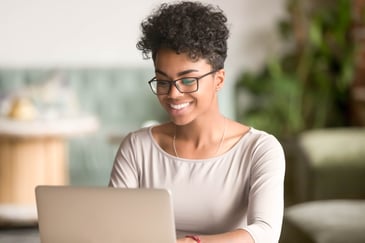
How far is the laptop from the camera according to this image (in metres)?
1.38

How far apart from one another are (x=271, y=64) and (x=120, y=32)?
106 cm

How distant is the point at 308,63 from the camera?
202 inches

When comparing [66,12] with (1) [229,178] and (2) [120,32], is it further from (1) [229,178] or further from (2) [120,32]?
(1) [229,178]

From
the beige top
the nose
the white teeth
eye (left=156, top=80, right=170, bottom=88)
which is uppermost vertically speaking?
eye (left=156, top=80, right=170, bottom=88)

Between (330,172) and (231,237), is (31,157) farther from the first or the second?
(231,237)

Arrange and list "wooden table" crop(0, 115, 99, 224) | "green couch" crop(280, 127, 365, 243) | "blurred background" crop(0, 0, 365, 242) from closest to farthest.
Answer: "green couch" crop(280, 127, 365, 243) → "wooden table" crop(0, 115, 99, 224) → "blurred background" crop(0, 0, 365, 242)

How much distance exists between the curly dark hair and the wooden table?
2.35m

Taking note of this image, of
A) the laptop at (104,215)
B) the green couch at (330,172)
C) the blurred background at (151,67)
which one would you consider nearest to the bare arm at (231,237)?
the laptop at (104,215)

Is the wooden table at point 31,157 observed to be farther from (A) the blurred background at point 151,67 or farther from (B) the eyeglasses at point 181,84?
(B) the eyeglasses at point 181,84

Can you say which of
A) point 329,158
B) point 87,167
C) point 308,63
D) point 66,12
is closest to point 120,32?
point 66,12

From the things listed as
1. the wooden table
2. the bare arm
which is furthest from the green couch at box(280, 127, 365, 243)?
the bare arm

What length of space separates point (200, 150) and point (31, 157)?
8.40ft

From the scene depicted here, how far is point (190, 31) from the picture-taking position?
1.63m

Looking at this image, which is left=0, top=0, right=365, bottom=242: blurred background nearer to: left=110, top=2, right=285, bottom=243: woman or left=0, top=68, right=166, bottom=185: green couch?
left=0, top=68, right=166, bottom=185: green couch
